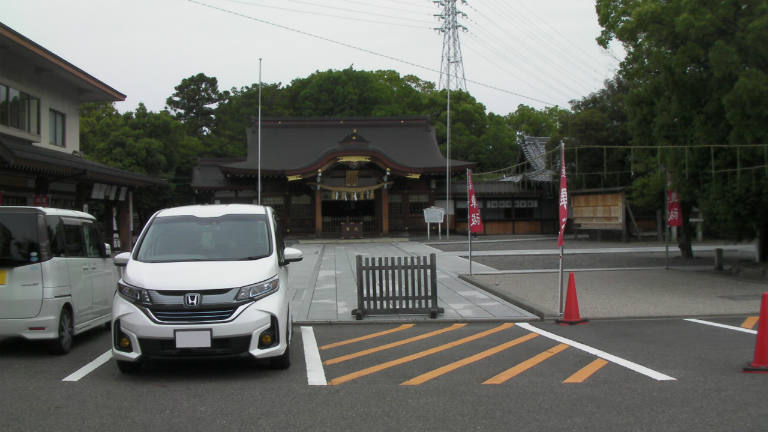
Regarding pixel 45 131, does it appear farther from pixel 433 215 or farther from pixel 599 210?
pixel 599 210

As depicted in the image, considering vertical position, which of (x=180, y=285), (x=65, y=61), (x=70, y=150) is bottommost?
(x=180, y=285)

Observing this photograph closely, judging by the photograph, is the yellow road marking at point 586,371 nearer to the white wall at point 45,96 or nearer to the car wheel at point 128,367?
the car wheel at point 128,367

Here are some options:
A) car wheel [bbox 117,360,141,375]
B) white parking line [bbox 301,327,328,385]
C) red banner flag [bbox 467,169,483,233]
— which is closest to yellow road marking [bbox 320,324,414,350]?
white parking line [bbox 301,327,328,385]

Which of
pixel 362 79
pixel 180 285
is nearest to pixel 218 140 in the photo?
pixel 362 79

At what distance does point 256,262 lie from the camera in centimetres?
700

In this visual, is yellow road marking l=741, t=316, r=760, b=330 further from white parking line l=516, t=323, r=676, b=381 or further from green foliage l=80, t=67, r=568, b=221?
green foliage l=80, t=67, r=568, b=221

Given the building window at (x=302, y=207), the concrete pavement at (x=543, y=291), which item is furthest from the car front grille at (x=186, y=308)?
the building window at (x=302, y=207)

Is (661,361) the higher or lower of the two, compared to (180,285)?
lower

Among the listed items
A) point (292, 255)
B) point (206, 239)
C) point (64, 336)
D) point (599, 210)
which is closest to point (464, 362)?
point (292, 255)

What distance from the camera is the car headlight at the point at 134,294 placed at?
6.35 m

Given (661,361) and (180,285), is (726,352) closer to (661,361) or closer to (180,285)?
(661,361)

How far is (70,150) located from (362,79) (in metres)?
37.7

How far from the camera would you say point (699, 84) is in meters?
15.0

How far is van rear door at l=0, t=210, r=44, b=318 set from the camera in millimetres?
7426
